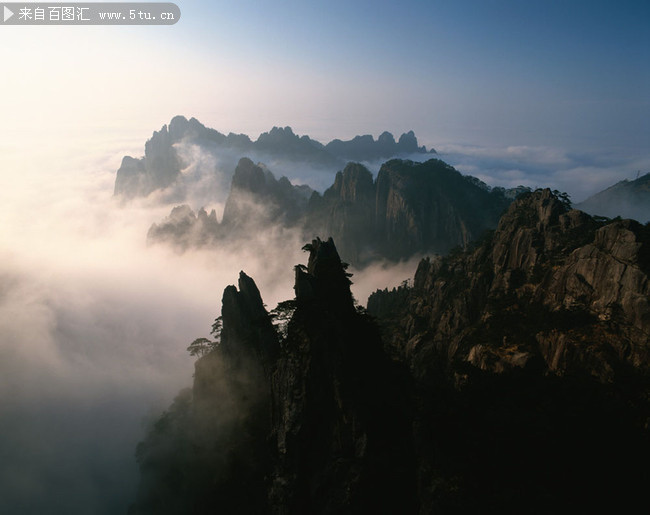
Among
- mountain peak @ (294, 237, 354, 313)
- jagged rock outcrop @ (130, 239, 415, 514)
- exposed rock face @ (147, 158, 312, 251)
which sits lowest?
jagged rock outcrop @ (130, 239, 415, 514)

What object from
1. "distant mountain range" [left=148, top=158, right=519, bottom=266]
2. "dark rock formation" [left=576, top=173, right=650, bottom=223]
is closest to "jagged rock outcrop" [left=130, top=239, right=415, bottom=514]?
"distant mountain range" [left=148, top=158, right=519, bottom=266]

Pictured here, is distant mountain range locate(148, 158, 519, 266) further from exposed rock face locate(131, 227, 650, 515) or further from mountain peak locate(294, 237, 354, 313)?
mountain peak locate(294, 237, 354, 313)

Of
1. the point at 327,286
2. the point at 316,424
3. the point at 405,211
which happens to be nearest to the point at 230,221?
the point at 405,211

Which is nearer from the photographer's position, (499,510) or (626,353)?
(499,510)

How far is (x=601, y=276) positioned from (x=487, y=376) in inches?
943

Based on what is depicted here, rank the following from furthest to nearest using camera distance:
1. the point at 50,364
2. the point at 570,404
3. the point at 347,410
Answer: the point at 50,364 → the point at 347,410 → the point at 570,404

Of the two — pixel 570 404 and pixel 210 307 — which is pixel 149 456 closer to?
pixel 570 404

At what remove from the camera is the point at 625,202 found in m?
151

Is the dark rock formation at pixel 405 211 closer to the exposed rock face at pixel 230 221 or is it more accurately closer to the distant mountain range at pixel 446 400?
the exposed rock face at pixel 230 221

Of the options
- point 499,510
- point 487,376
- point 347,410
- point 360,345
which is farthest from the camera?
point 360,345

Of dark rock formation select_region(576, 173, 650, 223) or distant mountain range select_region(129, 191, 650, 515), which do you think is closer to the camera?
distant mountain range select_region(129, 191, 650, 515)

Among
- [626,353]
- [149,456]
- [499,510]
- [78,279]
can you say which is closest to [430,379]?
[626,353]

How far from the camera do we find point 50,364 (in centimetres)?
11481

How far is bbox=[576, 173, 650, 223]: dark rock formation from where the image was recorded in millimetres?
139250
